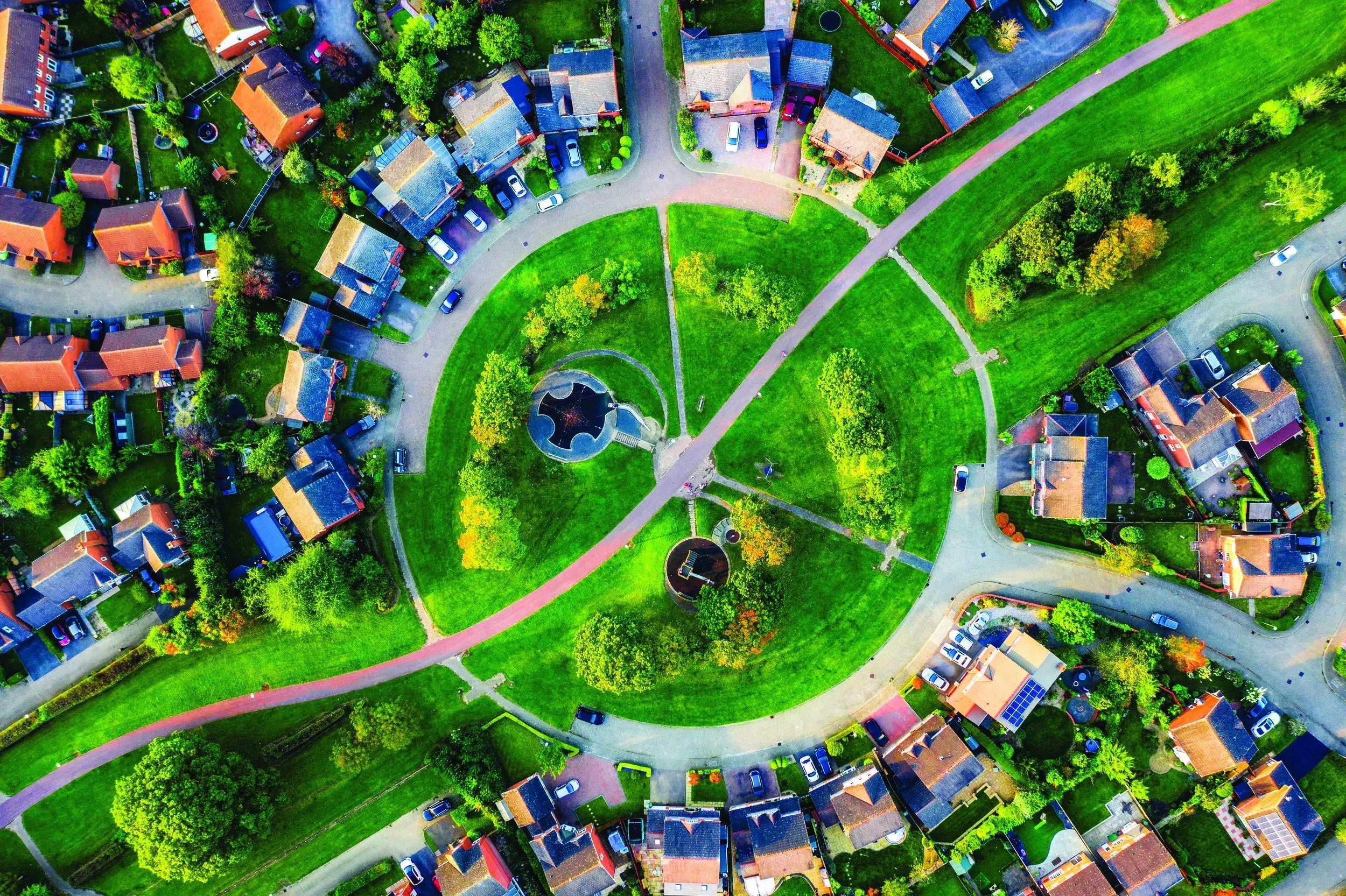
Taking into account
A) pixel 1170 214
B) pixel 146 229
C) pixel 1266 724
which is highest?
pixel 146 229

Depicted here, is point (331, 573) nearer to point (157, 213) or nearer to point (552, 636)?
point (552, 636)

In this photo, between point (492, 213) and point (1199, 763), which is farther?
point (492, 213)

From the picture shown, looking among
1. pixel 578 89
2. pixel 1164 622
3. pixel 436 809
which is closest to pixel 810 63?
pixel 578 89

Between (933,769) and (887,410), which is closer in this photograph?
(933,769)

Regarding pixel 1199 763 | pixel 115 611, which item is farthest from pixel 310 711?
pixel 1199 763

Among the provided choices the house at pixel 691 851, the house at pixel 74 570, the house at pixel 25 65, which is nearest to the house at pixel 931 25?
the house at pixel 691 851

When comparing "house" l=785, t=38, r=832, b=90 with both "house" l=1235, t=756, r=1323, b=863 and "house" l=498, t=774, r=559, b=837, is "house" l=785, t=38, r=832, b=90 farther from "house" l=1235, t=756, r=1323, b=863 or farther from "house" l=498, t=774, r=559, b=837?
"house" l=1235, t=756, r=1323, b=863

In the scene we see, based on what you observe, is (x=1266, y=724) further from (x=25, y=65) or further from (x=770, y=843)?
(x=25, y=65)
